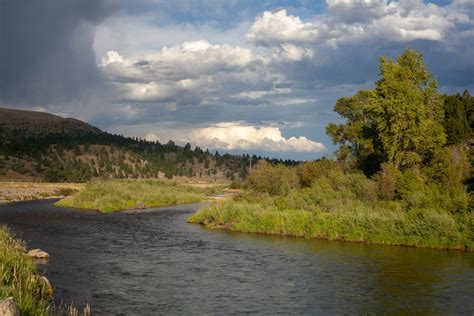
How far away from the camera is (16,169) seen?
515ft

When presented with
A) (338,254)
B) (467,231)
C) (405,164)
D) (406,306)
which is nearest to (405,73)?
(405,164)

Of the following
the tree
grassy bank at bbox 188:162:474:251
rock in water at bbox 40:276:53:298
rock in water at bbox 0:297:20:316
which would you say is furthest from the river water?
the tree

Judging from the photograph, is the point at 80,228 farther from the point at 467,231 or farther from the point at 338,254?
the point at 467,231

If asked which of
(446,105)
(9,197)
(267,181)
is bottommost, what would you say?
(9,197)

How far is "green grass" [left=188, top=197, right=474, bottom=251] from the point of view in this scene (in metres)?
41.5

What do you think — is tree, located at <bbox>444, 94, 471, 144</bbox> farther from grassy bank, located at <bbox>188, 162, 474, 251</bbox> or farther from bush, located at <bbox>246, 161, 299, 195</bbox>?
bush, located at <bbox>246, 161, 299, 195</bbox>

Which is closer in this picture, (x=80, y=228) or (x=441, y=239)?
(x=441, y=239)

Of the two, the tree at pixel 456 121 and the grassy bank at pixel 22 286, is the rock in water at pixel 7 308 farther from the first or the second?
the tree at pixel 456 121

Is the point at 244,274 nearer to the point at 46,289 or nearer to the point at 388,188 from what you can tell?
the point at 46,289

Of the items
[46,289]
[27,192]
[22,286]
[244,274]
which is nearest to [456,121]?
[244,274]

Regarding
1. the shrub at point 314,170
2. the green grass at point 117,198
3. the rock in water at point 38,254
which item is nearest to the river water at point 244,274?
the rock in water at point 38,254

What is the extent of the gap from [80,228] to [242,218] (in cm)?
1695

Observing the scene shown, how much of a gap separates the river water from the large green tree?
57.9 feet

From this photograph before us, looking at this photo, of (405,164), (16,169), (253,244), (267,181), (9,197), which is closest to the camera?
(253,244)
